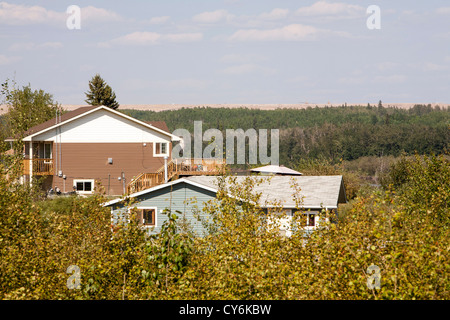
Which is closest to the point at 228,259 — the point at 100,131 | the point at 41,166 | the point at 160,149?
the point at 160,149

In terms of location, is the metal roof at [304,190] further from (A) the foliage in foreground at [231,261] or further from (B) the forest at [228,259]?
(A) the foliage in foreground at [231,261]

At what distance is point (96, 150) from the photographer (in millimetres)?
46625

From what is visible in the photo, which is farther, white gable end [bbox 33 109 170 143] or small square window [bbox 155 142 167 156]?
small square window [bbox 155 142 167 156]

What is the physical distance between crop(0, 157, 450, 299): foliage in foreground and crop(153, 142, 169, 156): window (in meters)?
33.6

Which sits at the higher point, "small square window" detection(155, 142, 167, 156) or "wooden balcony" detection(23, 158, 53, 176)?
"small square window" detection(155, 142, 167, 156)

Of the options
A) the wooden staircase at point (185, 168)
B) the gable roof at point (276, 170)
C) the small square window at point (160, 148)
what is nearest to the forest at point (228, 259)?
the wooden staircase at point (185, 168)

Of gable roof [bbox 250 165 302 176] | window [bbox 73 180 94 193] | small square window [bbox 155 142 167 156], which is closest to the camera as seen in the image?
window [bbox 73 180 94 193]

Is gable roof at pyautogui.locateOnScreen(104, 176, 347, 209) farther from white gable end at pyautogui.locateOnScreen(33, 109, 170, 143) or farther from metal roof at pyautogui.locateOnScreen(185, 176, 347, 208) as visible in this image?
white gable end at pyautogui.locateOnScreen(33, 109, 170, 143)

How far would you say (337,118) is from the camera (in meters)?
191

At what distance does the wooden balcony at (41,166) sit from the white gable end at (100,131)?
1839 millimetres

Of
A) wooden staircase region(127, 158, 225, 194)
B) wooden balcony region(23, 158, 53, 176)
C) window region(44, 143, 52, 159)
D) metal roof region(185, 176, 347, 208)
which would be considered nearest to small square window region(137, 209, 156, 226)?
metal roof region(185, 176, 347, 208)

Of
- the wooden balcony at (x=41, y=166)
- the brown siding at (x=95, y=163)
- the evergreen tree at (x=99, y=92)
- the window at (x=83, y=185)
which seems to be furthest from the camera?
the evergreen tree at (x=99, y=92)

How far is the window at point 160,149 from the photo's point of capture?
4693 cm

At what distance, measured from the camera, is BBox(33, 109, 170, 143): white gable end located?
46656 mm
